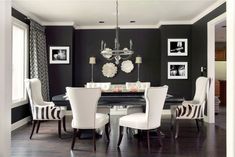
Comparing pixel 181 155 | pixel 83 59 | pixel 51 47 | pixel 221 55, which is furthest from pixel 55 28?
pixel 221 55

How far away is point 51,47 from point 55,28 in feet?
1.87

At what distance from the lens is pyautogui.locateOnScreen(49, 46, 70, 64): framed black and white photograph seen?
7199 millimetres

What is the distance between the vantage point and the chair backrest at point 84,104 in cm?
357

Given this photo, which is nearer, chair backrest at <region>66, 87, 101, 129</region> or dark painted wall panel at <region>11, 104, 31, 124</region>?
chair backrest at <region>66, 87, 101, 129</region>

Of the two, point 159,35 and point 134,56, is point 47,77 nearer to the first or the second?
point 134,56

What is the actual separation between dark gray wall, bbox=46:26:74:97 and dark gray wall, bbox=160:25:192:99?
268cm

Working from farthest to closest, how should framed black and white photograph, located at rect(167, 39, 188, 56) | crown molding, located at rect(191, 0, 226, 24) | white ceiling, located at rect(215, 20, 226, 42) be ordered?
framed black and white photograph, located at rect(167, 39, 188, 56) < white ceiling, located at rect(215, 20, 226, 42) < crown molding, located at rect(191, 0, 226, 24)

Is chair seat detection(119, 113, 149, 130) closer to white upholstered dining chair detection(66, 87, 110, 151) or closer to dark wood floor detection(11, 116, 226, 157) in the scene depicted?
dark wood floor detection(11, 116, 226, 157)

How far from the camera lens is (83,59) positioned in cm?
761

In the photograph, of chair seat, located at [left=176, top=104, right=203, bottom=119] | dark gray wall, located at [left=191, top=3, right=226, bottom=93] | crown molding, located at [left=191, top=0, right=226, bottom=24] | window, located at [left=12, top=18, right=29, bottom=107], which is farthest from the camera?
dark gray wall, located at [left=191, top=3, right=226, bottom=93]

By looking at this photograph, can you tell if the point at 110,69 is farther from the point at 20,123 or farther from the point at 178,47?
the point at 20,123

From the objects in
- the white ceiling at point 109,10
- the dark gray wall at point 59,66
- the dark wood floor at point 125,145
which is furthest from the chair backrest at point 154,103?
the dark gray wall at point 59,66

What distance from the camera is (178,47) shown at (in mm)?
7160

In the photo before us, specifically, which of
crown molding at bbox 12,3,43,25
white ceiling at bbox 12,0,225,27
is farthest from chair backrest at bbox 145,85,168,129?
crown molding at bbox 12,3,43,25
